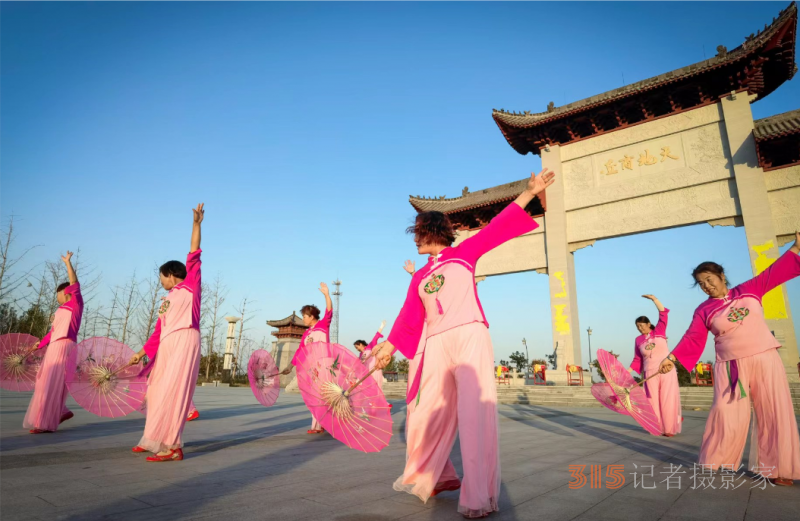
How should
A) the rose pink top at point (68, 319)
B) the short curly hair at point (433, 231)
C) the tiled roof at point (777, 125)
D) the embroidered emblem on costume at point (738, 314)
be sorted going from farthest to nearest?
1. the tiled roof at point (777, 125)
2. the rose pink top at point (68, 319)
3. the embroidered emblem on costume at point (738, 314)
4. the short curly hair at point (433, 231)

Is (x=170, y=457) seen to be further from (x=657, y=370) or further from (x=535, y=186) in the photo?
(x=657, y=370)

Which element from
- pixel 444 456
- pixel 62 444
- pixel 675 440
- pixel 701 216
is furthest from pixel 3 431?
pixel 701 216

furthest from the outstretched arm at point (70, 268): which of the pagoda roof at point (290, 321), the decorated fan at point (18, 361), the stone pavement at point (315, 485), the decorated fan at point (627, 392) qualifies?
the pagoda roof at point (290, 321)

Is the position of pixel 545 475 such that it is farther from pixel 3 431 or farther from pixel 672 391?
pixel 3 431

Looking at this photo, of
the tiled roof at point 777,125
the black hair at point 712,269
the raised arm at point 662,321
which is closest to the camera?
the black hair at point 712,269

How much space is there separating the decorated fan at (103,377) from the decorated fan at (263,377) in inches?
60.6

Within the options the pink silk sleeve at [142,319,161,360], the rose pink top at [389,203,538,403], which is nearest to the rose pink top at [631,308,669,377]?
the rose pink top at [389,203,538,403]

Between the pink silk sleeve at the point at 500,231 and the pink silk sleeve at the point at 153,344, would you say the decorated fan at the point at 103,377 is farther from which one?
the pink silk sleeve at the point at 500,231

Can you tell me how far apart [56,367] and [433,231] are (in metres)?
5.58

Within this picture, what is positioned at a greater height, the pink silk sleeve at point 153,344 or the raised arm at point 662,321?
the raised arm at point 662,321

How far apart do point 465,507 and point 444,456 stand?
40cm

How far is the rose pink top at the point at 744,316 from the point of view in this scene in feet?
11.7

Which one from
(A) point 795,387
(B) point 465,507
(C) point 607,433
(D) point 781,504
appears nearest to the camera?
(B) point 465,507

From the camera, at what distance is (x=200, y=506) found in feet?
7.72
